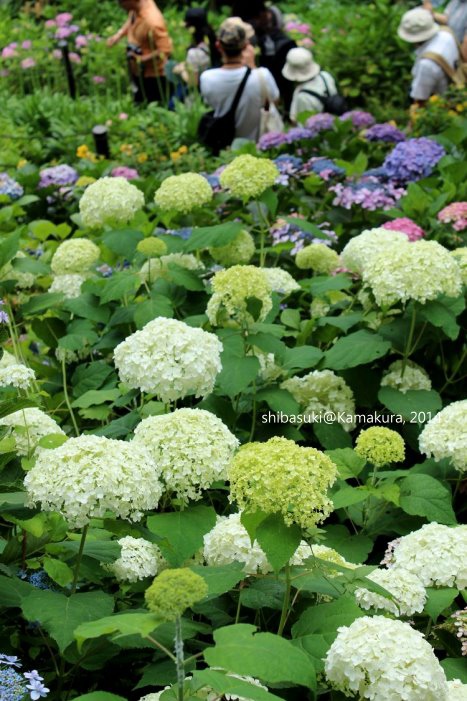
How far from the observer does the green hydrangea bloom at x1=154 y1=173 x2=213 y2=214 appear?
3635 mm

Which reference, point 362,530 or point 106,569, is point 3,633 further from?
point 362,530

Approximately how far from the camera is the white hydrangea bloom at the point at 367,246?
3.36 m

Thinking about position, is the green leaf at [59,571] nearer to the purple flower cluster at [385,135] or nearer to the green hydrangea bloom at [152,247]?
the green hydrangea bloom at [152,247]

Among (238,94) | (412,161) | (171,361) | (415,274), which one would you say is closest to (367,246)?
(415,274)

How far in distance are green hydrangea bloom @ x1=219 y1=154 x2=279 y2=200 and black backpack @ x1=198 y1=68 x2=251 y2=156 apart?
3473 millimetres

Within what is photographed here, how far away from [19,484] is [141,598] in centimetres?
35

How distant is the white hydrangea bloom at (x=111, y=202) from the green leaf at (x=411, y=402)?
1269 mm

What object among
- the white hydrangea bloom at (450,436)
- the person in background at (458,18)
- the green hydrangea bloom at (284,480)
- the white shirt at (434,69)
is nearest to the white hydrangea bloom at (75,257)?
the white hydrangea bloom at (450,436)

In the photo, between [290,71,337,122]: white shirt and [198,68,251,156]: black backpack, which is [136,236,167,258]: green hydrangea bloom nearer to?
[198,68,251,156]: black backpack

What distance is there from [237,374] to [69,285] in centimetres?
110

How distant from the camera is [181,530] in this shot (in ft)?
6.66

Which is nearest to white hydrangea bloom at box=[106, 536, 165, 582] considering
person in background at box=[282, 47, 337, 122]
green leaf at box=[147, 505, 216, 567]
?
green leaf at box=[147, 505, 216, 567]

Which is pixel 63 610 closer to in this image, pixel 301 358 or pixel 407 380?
pixel 301 358

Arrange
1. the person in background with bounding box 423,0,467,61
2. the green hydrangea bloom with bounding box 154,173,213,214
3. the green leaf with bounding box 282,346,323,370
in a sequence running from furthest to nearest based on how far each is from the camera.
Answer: the person in background with bounding box 423,0,467,61, the green hydrangea bloom with bounding box 154,173,213,214, the green leaf with bounding box 282,346,323,370
